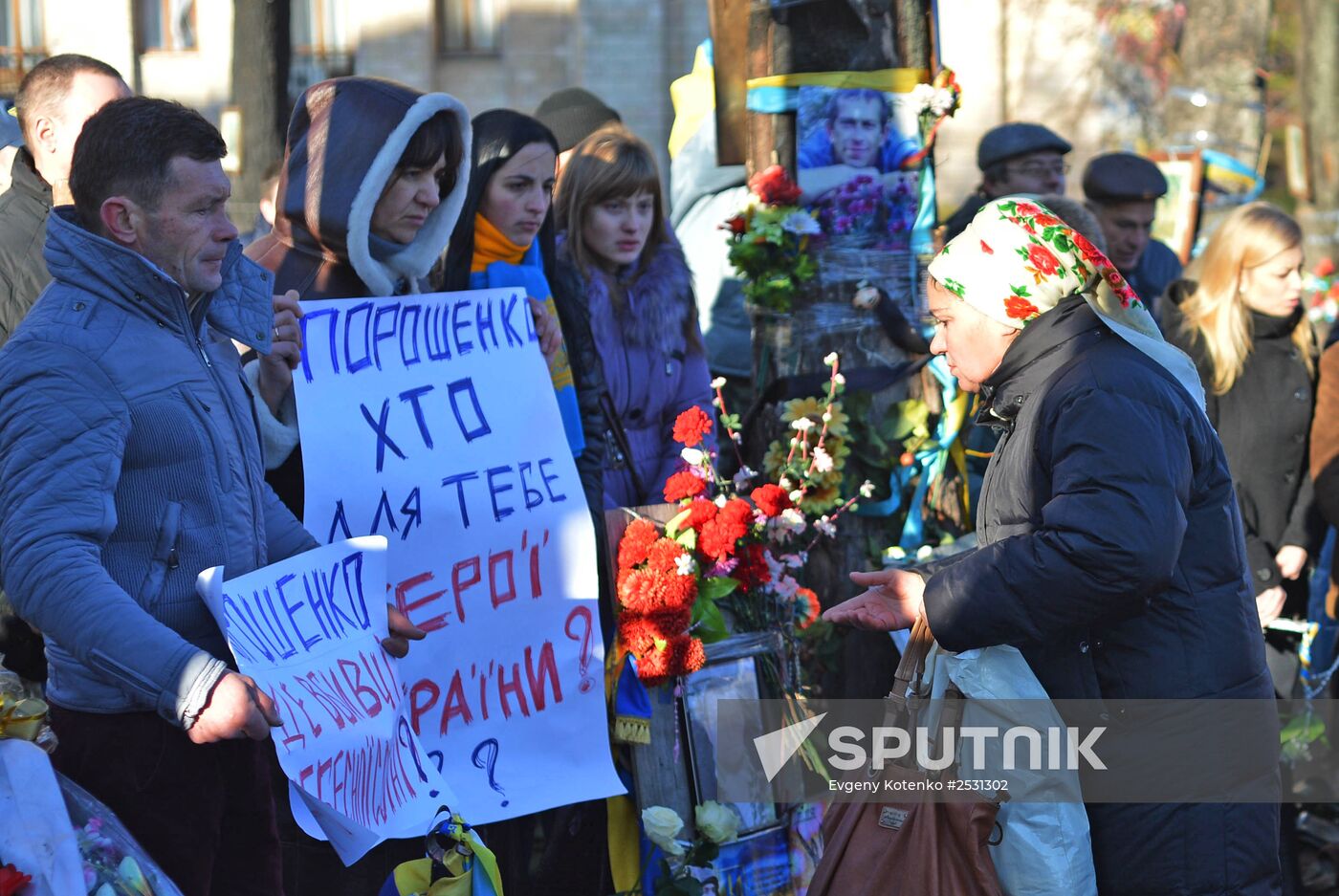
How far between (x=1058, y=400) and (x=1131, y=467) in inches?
7.8

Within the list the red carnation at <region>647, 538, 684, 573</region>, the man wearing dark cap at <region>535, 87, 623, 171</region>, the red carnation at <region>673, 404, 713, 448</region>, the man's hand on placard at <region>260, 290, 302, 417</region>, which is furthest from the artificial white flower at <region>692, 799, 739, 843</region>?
the man wearing dark cap at <region>535, 87, 623, 171</region>

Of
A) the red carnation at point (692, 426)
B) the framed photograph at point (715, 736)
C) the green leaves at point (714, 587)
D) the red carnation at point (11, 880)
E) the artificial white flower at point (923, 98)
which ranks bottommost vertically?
the framed photograph at point (715, 736)

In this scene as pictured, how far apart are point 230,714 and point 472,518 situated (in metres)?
1.38

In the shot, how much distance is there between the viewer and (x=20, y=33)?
19250 millimetres

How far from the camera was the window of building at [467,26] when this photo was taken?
1934 cm

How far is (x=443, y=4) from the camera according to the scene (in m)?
19.4

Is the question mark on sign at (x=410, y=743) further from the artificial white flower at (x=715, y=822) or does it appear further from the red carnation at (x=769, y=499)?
the red carnation at (x=769, y=499)

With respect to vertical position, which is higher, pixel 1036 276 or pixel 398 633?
pixel 1036 276

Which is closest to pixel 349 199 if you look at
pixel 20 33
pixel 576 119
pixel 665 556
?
pixel 665 556

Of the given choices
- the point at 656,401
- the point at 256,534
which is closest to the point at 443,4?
the point at 656,401

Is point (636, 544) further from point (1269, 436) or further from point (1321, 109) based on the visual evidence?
point (1321, 109)

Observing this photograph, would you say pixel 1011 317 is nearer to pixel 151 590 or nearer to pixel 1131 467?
pixel 1131 467

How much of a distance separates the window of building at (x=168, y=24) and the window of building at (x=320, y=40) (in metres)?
1.30

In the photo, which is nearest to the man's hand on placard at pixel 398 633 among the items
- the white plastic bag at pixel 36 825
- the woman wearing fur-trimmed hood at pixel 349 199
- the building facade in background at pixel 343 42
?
the woman wearing fur-trimmed hood at pixel 349 199
